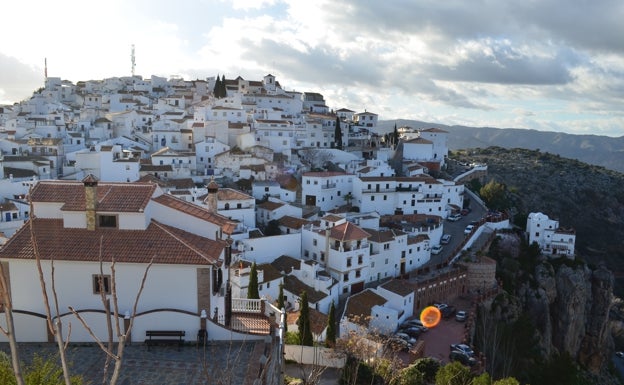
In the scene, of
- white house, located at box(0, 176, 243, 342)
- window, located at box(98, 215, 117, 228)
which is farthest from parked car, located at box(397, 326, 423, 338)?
window, located at box(98, 215, 117, 228)

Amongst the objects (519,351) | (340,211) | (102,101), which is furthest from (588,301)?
(102,101)

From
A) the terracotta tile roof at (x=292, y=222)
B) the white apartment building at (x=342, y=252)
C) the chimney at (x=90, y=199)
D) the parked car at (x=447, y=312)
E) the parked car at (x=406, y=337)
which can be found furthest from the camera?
the terracotta tile roof at (x=292, y=222)

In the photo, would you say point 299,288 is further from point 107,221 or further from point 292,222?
point 107,221

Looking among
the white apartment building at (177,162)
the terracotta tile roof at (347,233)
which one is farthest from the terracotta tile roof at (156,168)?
the terracotta tile roof at (347,233)

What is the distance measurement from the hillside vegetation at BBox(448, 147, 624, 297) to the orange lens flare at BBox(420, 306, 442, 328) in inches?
989

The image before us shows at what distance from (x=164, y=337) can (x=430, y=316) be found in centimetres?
2160

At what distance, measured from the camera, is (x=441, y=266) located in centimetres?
3656

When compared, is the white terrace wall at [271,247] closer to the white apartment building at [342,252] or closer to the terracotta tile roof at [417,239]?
the white apartment building at [342,252]

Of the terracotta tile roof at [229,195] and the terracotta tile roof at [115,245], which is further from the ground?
the terracotta tile roof at [115,245]

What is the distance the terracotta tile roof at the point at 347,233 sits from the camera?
30562mm

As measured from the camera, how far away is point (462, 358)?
963 inches

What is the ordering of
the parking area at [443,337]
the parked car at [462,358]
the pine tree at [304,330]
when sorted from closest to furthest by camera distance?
the pine tree at [304,330], the parked car at [462,358], the parking area at [443,337]

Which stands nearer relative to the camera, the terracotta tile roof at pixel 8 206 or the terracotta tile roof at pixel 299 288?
the terracotta tile roof at pixel 299 288

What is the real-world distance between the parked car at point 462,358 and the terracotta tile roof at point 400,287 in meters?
5.14
